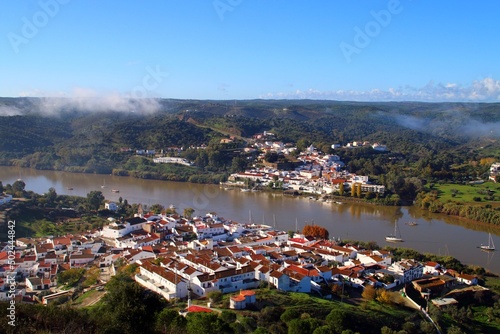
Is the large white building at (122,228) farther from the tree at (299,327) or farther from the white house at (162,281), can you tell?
the tree at (299,327)

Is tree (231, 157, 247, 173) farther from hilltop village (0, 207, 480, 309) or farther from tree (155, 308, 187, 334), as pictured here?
tree (155, 308, 187, 334)

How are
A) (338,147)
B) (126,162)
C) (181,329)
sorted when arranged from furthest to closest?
(338,147) < (126,162) < (181,329)

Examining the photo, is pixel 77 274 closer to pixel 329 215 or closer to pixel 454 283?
pixel 454 283

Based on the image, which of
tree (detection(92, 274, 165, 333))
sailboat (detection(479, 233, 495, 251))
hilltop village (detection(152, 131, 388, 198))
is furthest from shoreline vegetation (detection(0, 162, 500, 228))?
tree (detection(92, 274, 165, 333))

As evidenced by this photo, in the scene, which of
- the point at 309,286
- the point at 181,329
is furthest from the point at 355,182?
the point at 181,329

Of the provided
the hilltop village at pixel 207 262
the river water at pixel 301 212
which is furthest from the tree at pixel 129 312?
the river water at pixel 301 212

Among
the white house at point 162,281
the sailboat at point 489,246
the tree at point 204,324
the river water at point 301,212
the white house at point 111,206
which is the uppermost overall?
the tree at point 204,324
